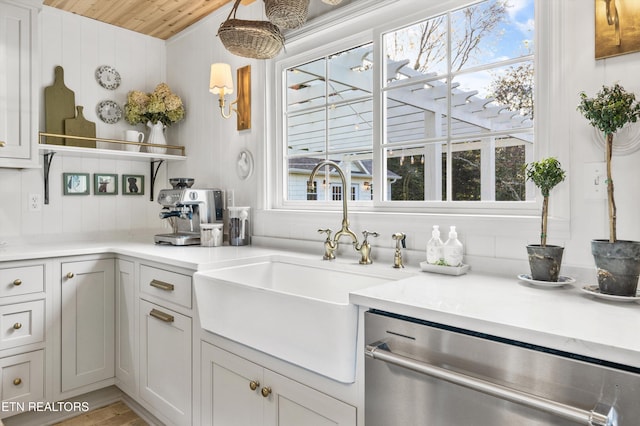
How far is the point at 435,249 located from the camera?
1.49 meters

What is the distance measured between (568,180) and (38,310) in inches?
98.1

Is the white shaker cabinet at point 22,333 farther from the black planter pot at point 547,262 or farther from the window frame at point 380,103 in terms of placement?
the black planter pot at point 547,262

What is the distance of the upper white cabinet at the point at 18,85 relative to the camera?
2.18 m

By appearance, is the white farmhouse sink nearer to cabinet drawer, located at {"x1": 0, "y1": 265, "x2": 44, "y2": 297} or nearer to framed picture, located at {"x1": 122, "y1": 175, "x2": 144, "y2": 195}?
cabinet drawer, located at {"x1": 0, "y1": 265, "x2": 44, "y2": 297}

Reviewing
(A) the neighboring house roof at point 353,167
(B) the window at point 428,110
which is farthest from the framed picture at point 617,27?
(A) the neighboring house roof at point 353,167

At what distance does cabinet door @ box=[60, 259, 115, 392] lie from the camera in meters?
2.14

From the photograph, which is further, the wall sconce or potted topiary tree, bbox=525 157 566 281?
the wall sconce

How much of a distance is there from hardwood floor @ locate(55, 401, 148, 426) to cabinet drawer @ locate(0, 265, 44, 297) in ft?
2.56

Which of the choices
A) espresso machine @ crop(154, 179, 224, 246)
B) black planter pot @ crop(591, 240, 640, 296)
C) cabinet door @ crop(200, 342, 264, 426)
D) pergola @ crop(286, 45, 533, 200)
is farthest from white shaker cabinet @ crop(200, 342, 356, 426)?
pergola @ crop(286, 45, 533, 200)

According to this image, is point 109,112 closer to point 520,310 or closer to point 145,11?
Result: point 145,11

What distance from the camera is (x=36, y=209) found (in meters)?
2.53

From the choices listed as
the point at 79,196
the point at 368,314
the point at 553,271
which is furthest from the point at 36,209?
the point at 553,271

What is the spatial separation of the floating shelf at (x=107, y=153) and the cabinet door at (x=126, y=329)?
77 cm

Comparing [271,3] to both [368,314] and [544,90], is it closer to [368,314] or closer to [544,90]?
[544,90]
